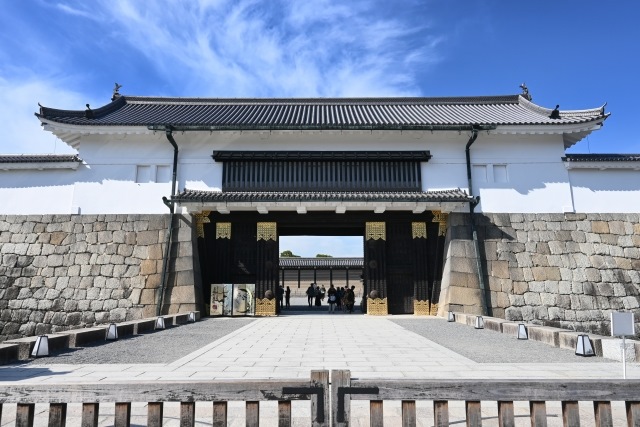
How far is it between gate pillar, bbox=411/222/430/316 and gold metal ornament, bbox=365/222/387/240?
3.45 feet

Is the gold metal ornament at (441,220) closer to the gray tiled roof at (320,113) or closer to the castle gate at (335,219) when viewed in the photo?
the castle gate at (335,219)

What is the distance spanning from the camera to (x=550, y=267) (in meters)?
14.3

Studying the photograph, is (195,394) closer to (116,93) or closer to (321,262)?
(116,93)

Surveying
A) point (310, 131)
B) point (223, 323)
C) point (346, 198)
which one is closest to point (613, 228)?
point (346, 198)

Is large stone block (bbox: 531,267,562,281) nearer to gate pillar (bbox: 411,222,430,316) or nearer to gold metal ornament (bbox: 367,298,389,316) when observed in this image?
gate pillar (bbox: 411,222,430,316)

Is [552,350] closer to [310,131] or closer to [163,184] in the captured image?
[310,131]

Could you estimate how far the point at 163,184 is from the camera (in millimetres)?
15391

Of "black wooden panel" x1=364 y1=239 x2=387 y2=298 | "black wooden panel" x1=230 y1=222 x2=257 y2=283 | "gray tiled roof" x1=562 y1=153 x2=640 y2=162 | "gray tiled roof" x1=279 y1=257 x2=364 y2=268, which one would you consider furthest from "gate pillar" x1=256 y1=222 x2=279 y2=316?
"gray tiled roof" x1=279 y1=257 x2=364 y2=268

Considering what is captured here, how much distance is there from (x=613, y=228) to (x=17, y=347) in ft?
55.6

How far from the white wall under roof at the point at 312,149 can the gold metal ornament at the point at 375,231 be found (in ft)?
6.95

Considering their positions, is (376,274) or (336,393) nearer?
(336,393)

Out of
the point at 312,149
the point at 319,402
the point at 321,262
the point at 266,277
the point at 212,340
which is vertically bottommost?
the point at 212,340

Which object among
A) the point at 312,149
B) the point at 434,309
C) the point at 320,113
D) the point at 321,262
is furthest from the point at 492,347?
the point at 321,262

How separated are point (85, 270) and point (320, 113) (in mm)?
11054
